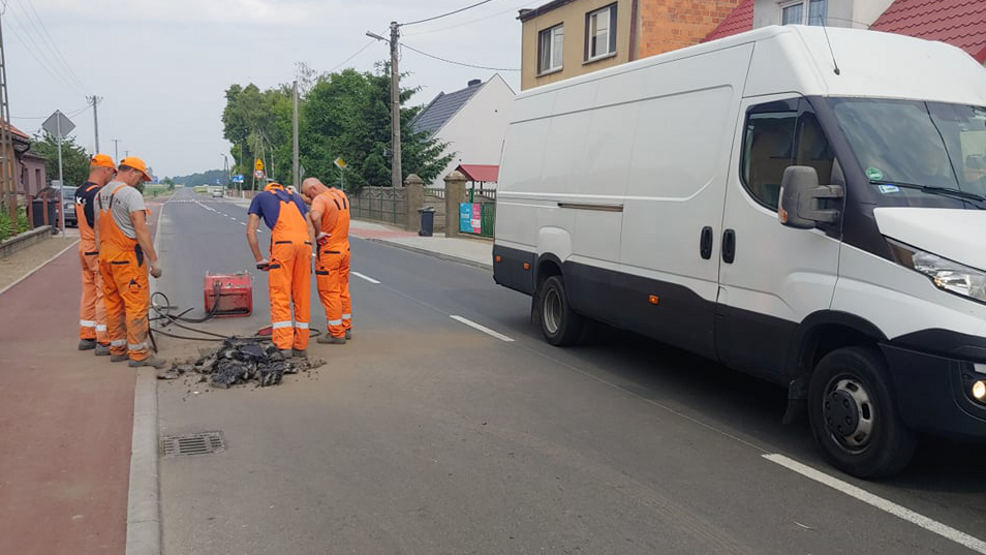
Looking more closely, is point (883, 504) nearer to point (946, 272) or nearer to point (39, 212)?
point (946, 272)

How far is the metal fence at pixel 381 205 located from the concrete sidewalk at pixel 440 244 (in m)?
0.80

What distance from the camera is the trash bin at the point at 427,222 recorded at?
28422 millimetres

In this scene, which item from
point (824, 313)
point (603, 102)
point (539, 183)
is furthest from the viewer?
point (539, 183)

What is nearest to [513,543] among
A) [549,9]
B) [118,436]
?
[118,436]

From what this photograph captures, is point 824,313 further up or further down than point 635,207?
further down

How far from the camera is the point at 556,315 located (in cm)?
914

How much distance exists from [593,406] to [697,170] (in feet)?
6.70

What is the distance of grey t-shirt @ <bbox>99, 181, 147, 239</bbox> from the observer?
749 cm

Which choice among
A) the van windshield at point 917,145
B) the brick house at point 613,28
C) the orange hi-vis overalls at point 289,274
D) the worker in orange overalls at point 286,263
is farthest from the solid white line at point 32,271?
the brick house at point 613,28

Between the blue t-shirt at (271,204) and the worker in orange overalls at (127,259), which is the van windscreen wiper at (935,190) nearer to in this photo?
the blue t-shirt at (271,204)

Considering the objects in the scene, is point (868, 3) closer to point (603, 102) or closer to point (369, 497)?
point (603, 102)

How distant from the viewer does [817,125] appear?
5.33 m

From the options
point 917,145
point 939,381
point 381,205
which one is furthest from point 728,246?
point 381,205

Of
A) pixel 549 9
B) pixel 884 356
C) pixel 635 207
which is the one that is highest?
pixel 549 9
